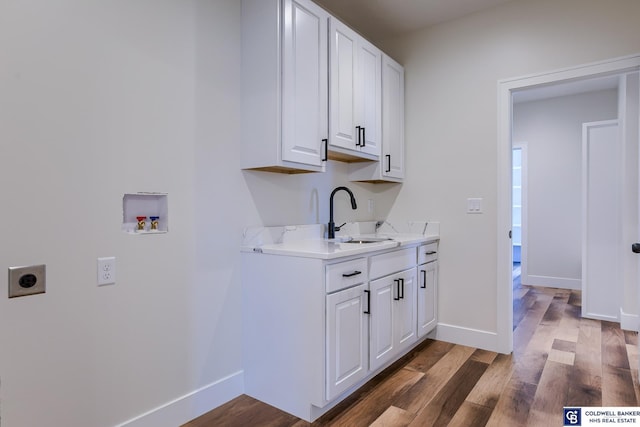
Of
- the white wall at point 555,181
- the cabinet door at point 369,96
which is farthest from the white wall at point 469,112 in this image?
the white wall at point 555,181

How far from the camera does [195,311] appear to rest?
1.98m

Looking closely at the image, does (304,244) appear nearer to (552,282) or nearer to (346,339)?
(346,339)

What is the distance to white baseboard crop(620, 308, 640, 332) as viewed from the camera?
3277 mm

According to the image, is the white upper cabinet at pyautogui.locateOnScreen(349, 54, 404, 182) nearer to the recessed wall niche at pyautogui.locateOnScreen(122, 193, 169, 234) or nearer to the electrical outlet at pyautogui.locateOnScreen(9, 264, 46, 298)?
the recessed wall niche at pyautogui.locateOnScreen(122, 193, 169, 234)

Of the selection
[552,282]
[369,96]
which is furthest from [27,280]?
[552,282]

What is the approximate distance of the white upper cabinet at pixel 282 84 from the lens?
2.05 metres

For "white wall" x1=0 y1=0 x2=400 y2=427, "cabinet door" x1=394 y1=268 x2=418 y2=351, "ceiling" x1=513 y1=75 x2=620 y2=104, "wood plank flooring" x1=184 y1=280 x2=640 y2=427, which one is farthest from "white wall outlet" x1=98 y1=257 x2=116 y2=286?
"ceiling" x1=513 y1=75 x2=620 y2=104

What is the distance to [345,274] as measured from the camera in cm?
203

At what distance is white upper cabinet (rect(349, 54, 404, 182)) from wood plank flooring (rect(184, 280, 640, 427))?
1.41 meters

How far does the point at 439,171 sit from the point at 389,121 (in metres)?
0.59

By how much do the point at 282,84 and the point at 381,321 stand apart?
1518 millimetres

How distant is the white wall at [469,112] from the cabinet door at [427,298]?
0.32 feet

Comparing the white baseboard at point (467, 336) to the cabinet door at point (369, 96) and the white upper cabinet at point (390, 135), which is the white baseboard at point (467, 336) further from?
the cabinet door at point (369, 96)

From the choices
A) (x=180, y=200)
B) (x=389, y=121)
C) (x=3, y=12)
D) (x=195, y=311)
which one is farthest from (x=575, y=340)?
(x=3, y=12)
